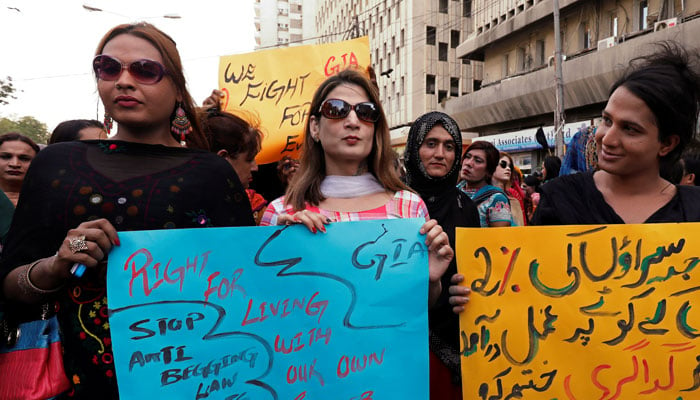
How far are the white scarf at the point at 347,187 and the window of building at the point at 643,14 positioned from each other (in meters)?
21.5

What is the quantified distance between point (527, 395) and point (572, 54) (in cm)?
2390

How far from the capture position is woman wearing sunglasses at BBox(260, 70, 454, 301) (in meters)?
1.77

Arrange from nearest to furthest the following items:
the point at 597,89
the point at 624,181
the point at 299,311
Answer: the point at 299,311 < the point at 624,181 < the point at 597,89

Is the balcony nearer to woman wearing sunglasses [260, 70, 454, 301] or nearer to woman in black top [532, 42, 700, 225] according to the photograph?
woman in black top [532, 42, 700, 225]

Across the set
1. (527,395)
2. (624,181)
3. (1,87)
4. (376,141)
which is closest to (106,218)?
(376,141)

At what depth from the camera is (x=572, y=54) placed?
21688 millimetres

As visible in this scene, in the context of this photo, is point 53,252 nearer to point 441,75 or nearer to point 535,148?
point 535,148

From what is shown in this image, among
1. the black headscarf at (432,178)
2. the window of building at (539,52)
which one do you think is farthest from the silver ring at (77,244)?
the window of building at (539,52)

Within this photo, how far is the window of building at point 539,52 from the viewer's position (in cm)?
2377

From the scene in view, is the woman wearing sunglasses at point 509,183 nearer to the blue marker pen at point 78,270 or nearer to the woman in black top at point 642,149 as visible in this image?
the woman in black top at point 642,149

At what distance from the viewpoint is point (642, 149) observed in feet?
5.07

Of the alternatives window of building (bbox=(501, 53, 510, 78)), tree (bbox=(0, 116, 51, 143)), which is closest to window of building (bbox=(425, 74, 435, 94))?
window of building (bbox=(501, 53, 510, 78))

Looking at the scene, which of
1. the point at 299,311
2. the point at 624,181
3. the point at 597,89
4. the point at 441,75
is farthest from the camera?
the point at 441,75

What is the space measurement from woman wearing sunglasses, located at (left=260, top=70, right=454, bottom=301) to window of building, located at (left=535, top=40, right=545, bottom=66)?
2514 cm
